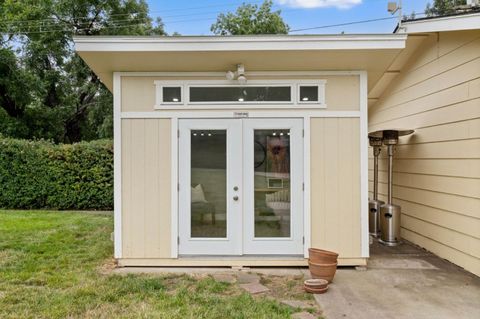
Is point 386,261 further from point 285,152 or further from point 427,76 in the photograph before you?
point 427,76

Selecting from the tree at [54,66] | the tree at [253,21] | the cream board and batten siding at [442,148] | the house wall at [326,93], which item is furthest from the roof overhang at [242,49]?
the tree at [253,21]

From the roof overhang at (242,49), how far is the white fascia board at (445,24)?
81 cm

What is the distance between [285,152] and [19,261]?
345cm

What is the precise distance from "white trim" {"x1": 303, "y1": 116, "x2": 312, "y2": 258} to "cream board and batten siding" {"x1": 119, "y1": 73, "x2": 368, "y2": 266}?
4 cm

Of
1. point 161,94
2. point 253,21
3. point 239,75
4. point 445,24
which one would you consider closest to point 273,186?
point 239,75

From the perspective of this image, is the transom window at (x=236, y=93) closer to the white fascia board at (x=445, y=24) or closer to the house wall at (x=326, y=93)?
the house wall at (x=326, y=93)

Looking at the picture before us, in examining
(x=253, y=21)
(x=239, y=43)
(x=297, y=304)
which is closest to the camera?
(x=297, y=304)

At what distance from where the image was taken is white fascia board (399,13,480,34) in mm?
4012

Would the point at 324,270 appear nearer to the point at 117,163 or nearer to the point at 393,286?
the point at 393,286

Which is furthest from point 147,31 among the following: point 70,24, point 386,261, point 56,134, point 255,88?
point 386,261

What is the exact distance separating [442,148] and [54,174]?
7972mm

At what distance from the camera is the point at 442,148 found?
15.9 feet

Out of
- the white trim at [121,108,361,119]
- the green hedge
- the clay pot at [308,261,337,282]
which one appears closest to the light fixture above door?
the white trim at [121,108,361,119]

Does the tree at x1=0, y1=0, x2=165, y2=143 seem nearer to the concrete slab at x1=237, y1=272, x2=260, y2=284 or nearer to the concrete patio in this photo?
the concrete slab at x1=237, y1=272, x2=260, y2=284
